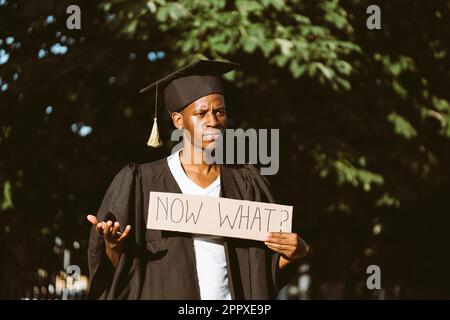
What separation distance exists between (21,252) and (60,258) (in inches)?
21.5

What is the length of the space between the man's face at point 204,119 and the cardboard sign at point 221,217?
37 cm

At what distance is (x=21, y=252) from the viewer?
34.1ft

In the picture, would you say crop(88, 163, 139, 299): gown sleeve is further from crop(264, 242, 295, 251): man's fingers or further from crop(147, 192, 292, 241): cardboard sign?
crop(264, 242, 295, 251): man's fingers

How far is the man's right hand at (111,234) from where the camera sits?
3.64 meters

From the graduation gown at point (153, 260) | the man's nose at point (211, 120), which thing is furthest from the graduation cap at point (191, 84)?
the graduation gown at point (153, 260)

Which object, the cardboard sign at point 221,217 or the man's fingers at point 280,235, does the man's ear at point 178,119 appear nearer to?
the cardboard sign at point 221,217

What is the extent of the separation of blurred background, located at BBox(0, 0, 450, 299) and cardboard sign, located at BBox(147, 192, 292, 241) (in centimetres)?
425

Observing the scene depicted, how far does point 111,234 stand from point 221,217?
0.53 m

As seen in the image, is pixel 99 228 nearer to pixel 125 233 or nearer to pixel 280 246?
pixel 125 233

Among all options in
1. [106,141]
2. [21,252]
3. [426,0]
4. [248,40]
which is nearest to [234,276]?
[248,40]

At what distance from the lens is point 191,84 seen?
13.7 feet
